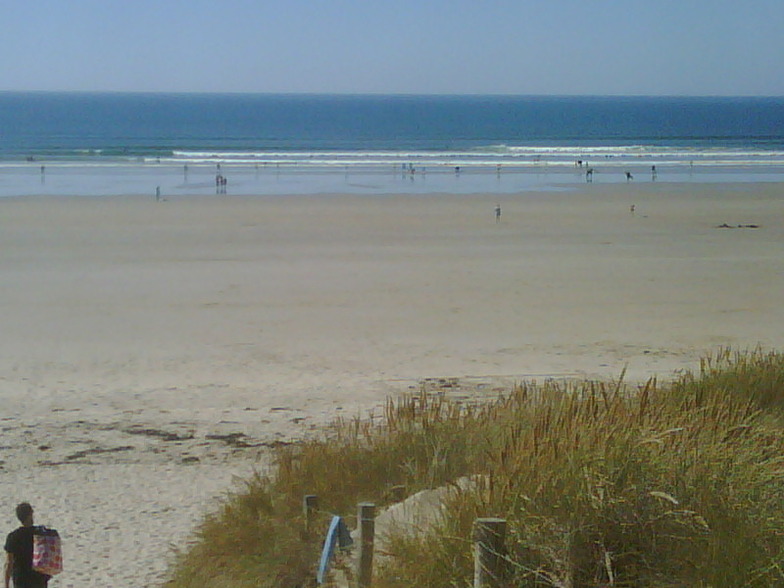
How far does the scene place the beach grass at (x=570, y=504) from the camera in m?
4.37

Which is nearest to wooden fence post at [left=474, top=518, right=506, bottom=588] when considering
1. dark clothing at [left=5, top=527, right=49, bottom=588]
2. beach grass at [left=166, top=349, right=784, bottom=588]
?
beach grass at [left=166, top=349, right=784, bottom=588]

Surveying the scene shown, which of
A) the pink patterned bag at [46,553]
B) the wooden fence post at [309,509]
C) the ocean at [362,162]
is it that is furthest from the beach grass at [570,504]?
the ocean at [362,162]

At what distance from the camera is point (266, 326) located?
1636cm

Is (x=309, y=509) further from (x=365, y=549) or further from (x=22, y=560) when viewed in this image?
(x=22, y=560)

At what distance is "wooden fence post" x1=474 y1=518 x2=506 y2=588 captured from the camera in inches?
160

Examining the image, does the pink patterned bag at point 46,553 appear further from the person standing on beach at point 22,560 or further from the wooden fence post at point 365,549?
the wooden fence post at point 365,549

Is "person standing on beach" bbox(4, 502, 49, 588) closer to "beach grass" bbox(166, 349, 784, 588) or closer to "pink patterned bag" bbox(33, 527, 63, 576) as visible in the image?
"pink patterned bag" bbox(33, 527, 63, 576)

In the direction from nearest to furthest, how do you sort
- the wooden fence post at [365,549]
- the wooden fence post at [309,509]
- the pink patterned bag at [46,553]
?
the wooden fence post at [365,549] < the pink patterned bag at [46,553] < the wooden fence post at [309,509]

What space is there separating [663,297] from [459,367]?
23.2 ft

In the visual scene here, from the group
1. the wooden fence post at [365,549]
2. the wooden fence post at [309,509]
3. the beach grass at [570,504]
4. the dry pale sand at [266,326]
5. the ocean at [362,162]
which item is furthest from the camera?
the ocean at [362,162]

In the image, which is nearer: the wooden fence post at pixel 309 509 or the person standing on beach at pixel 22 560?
the person standing on beach at pixel 22 560

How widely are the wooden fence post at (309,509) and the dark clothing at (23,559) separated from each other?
1528mm

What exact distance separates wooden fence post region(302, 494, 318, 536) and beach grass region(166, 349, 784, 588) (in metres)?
0.04

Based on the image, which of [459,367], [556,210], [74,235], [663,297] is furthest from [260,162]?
[459,367]
